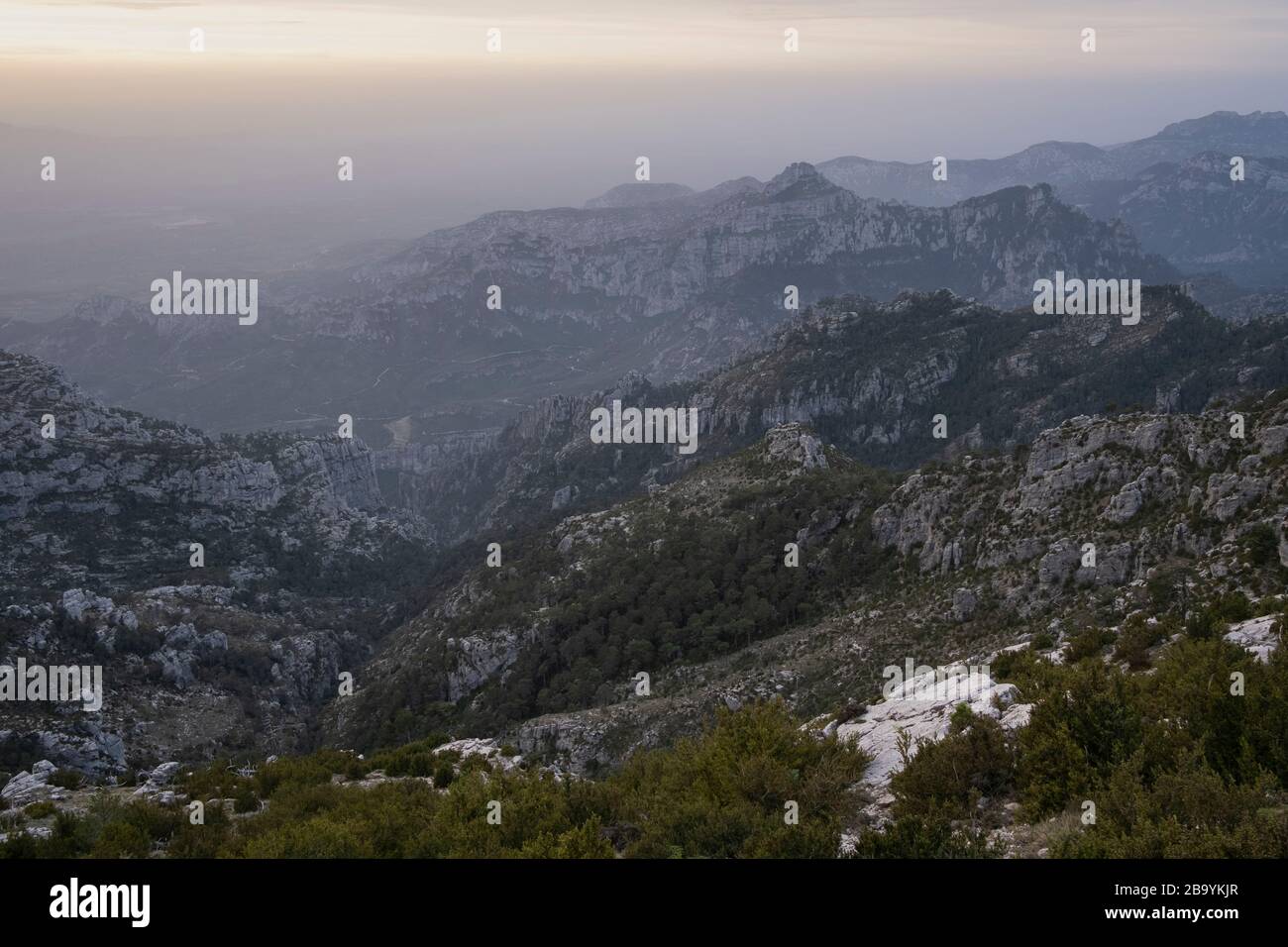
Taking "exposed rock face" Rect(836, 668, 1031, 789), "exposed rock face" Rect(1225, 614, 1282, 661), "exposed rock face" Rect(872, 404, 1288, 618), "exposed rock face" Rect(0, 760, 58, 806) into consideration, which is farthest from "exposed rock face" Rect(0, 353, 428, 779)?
"exposed rock face" Rect(1225, 614, 1282, 661)

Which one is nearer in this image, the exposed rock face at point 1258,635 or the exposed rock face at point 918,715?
the exposed rock face at point 918,715

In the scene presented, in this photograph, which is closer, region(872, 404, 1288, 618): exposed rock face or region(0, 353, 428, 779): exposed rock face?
region(872, 404, 1288, 618): exposed rock face

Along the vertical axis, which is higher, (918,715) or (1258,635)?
(1258,635)

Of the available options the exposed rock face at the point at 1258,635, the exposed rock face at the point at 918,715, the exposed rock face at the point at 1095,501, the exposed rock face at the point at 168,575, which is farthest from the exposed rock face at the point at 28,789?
the exposed rock face at the point at 1095,501

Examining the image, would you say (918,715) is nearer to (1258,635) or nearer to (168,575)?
(1258,635)

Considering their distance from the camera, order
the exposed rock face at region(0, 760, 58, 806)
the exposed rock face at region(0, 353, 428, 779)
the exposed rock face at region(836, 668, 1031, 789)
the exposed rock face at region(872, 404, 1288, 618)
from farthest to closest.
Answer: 1. the exposed rock face at region(0, 353, 428, 779)
2. the exposed rock face at region(872, 404, 1288, 618)
3. the exposed rock face at region(0, 760, 58, 806)
4. the exposed rock face at region(836, 668, 1031, 789)

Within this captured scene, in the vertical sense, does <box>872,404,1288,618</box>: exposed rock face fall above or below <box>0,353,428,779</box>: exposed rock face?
above

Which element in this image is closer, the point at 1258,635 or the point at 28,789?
the point at 1258,635

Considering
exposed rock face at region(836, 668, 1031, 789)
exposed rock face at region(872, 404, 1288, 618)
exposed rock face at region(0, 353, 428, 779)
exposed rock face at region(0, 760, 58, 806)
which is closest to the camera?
exposed rock face at region(836, 668, 1031, 789)

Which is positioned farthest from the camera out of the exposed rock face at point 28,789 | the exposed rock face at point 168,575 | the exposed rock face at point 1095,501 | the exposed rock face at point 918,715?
the exposed rock face at point 168,575

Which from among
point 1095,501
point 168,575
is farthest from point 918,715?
point 168,575

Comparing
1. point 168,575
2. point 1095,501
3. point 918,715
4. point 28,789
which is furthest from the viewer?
point 168,575

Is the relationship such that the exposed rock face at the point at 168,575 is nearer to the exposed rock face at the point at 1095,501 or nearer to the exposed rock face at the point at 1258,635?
the exposed rock face at the point at 1095,501

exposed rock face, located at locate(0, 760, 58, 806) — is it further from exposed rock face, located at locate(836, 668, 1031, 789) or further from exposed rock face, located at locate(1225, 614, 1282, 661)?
exposed rock face, located at locate(1225, 614, 1282, 661)
